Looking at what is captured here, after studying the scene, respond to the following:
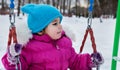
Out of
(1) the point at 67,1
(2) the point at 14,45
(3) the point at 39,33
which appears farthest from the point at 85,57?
(1) the point at 67,1

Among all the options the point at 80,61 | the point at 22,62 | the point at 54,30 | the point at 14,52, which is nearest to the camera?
the point at 14,52

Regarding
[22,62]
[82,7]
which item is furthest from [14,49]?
[82,7]

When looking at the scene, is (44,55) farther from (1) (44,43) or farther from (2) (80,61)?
(2) (80,61)

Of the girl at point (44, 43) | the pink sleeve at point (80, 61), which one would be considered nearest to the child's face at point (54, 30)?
the girl at point (44, 43)

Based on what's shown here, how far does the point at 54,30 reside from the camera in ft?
8.75

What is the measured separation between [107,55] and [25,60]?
168 inches

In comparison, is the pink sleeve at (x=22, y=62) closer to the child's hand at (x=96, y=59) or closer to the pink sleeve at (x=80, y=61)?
the pink sleeve at (x=80, y=61)

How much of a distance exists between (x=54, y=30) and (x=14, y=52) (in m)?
0.37

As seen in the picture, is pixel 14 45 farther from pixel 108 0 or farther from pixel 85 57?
pixel 108 0

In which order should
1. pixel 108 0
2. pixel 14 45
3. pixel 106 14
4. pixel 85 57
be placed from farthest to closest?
1. pixel 106 14
2. pixel 108 0
3. pixel 85 57
4. pixel 14 45

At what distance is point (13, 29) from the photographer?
2.47m

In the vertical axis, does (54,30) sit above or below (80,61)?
above

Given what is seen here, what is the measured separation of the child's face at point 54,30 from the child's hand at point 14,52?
291 mm

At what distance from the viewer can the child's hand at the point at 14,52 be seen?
8.05 feet
